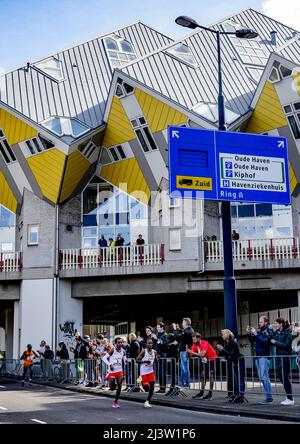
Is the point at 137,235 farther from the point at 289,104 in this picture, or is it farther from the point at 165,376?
the point at 165,376

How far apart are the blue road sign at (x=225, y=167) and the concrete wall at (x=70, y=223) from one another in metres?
18.0

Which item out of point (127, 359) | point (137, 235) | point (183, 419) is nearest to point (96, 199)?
point (137, 235)

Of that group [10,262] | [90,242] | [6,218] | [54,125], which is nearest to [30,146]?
[54,125]

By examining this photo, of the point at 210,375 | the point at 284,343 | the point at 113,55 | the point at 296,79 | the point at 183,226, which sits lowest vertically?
the point at 210,375

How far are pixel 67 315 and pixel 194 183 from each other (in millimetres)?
17987

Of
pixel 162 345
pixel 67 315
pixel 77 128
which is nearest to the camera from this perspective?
pixel 162 345

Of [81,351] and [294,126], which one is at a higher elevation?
[294,126]

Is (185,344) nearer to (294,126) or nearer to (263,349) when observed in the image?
(263,349)

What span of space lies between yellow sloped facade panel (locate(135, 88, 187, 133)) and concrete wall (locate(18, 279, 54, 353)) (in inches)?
394

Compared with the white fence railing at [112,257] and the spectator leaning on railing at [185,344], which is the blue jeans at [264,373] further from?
the white fence railing at [112,257]

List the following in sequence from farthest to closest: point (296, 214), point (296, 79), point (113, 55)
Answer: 1. point (113, 55)
2. point (296, 214)
3. point (296, 79)

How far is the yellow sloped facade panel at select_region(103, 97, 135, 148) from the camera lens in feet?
113

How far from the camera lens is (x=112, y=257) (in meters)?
32.2

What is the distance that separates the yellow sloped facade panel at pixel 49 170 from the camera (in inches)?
1313
